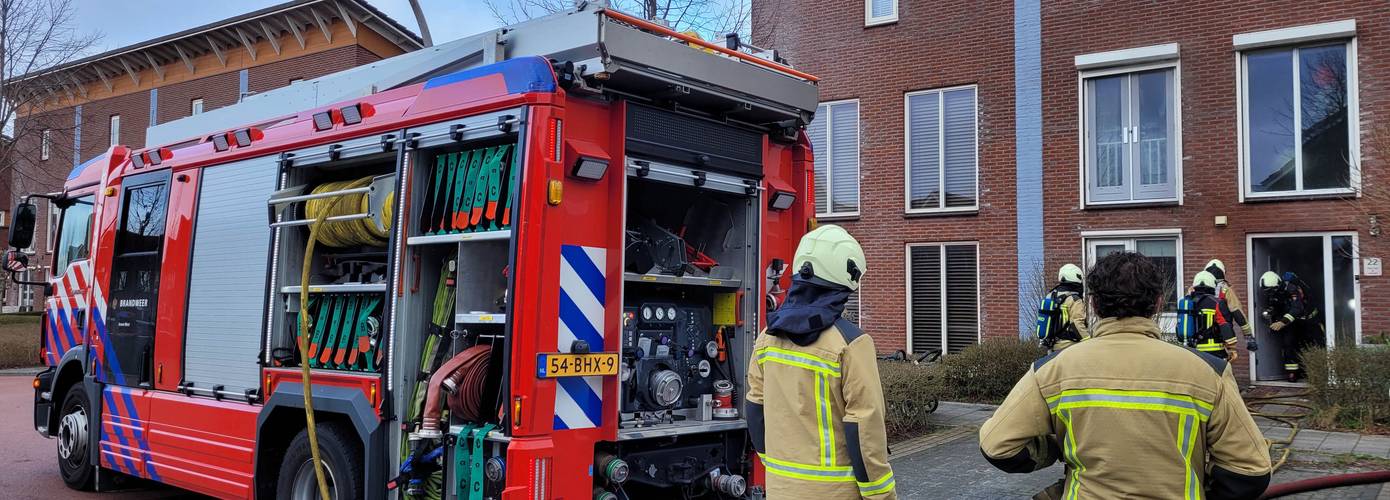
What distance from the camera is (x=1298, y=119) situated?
13.5m

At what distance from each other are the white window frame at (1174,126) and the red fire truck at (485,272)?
9790mm

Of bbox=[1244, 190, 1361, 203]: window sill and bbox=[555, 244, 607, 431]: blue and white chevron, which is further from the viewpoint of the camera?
bbox=[1244, 190, 1361, 203]: window sill

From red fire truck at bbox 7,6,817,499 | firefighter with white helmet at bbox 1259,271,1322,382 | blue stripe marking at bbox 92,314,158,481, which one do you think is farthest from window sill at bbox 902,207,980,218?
blue stripe marking at bbox 92,314,158,481

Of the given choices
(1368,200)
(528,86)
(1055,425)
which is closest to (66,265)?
(528,86)

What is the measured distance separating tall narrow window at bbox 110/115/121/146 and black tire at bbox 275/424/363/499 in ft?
97.3

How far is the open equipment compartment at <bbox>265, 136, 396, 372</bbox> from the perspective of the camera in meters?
5.59

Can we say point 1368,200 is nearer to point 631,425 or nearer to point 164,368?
point 631,425

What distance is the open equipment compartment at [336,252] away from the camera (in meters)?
5.59

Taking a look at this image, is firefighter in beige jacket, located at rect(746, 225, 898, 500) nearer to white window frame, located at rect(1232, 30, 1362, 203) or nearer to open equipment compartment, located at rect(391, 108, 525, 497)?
open equipment compartment, located at rect(391, 108, 525, 497)

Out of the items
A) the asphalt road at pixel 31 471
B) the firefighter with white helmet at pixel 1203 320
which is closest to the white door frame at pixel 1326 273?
the firefighter with white helmet at pixel 1203 320

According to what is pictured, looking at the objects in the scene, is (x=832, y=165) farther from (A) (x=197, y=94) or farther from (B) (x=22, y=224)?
(A) (x=197, y=94)

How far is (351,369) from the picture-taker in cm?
567

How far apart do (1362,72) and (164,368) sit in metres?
13.9

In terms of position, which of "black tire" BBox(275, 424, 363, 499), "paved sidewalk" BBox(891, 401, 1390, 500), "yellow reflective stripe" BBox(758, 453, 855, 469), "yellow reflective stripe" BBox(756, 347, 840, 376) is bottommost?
"paved sidewalk" BBox(891, 401, 1390, 500)
